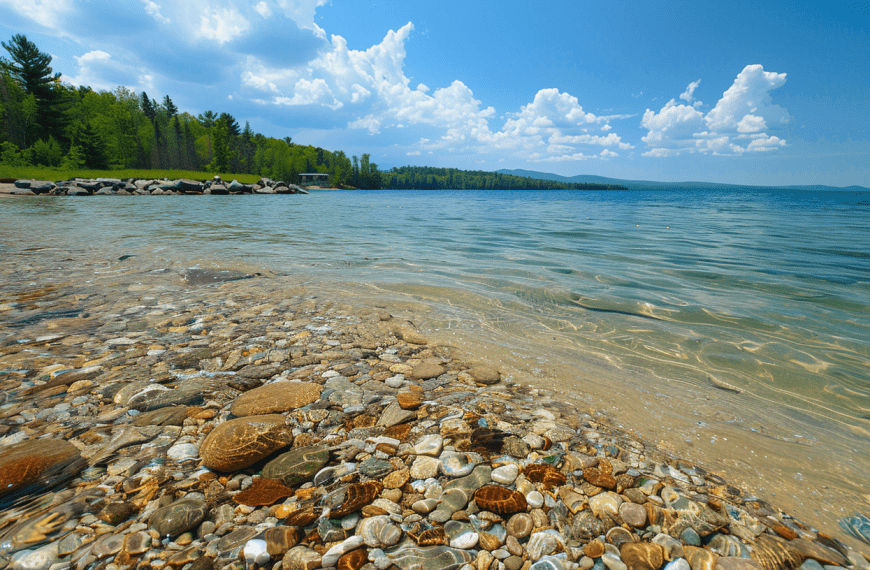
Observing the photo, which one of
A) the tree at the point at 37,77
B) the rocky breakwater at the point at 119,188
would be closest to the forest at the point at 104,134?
the tree at the point at 37,77

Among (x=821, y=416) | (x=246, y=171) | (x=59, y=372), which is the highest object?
(x=246, y=171)

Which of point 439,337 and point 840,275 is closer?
point 439,337

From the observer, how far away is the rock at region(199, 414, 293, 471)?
2.17 m

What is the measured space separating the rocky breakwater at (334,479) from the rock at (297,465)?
10mm

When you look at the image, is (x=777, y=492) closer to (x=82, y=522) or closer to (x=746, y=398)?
(x=746, y=398)

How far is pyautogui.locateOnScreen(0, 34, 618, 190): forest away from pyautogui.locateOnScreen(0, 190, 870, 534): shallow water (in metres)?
66.1

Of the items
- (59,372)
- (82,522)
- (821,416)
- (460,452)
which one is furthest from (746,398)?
(59,372)

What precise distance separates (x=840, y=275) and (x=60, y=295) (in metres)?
16.1

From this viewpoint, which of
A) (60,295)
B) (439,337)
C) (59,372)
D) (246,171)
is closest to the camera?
(59,372)

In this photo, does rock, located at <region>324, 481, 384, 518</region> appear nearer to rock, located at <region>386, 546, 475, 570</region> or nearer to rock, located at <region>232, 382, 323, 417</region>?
rock, located at <region>386, 546, 475, 570</region>

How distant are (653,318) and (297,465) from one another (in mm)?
5532

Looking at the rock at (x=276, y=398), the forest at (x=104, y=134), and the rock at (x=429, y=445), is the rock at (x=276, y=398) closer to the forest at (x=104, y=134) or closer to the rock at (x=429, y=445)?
the rock at (x=429, y=445)

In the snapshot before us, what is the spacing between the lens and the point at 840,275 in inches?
338

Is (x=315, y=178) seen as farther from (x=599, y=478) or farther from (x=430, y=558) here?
(x=430, y=558)
